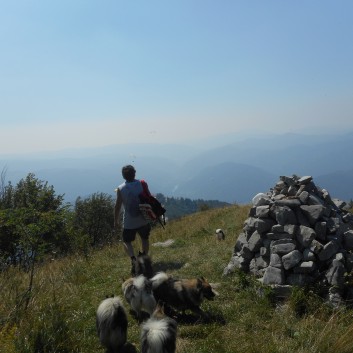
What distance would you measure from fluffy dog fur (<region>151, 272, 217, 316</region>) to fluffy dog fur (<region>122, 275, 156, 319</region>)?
0.86 ft

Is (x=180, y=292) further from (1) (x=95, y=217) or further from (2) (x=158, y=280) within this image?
(1) (x=95, y=217)

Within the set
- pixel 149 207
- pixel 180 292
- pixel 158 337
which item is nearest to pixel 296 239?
pixel 180 292

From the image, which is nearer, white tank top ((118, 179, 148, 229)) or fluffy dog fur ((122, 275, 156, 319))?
fluffy dog fur ((122, 275, 156, 319))

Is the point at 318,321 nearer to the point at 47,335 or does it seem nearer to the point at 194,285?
the point at 194,285

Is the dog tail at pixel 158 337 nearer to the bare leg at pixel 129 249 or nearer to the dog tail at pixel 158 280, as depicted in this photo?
Result: the dog tail at pixel 158 280

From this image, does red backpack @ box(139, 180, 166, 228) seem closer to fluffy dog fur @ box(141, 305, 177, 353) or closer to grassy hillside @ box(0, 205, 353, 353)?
grassy hillside @ box(0, 205, 353, 353)

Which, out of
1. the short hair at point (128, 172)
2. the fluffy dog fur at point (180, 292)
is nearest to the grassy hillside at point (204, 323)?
the fluffy dog fur at point (180, 292)

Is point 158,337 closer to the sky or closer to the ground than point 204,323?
closer to the sky

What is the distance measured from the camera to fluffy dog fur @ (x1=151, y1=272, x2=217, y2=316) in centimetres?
691

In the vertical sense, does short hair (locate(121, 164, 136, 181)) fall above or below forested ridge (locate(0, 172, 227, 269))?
above

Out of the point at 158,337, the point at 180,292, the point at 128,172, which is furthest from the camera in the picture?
the point at 128,172

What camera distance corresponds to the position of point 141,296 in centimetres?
670

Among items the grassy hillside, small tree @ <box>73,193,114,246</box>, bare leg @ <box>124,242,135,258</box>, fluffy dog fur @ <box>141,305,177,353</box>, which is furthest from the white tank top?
small tree @ <box>73,193,114,246</box>

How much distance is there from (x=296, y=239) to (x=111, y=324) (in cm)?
481
